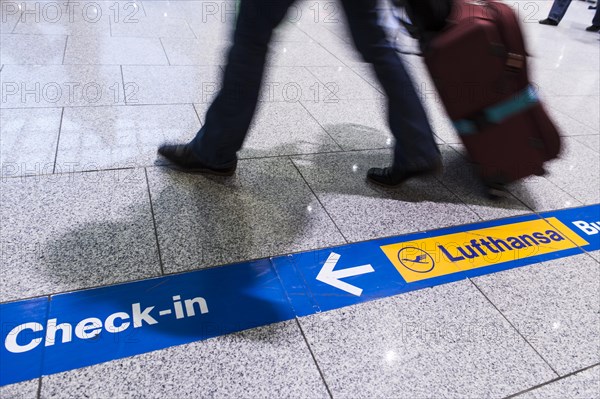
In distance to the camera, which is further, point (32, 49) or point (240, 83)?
point (32, 49)

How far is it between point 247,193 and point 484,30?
106 cm

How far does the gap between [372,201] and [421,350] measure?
73 cm

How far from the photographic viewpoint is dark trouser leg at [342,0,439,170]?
151 cm

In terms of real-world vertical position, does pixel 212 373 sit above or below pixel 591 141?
below

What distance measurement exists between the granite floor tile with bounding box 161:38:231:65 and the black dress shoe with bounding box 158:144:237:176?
133 cm

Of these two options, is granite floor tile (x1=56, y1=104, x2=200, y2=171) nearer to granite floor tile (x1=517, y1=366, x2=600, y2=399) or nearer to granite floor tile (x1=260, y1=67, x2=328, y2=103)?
granite floor tile (x1=260, y1=67, x2=328, y2=103)

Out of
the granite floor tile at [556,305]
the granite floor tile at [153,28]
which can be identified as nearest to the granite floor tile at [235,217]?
the granite floor tile at [556,305]

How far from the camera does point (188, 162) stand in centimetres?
177

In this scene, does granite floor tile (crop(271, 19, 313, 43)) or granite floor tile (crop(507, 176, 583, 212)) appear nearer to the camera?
granite floor tile (crop(507, 176, 583, 212))

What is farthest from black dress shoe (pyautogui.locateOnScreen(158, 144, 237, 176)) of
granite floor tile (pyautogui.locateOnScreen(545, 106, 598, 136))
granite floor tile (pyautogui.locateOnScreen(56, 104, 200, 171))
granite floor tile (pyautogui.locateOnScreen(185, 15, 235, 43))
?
granite floor tile (pyautogui.locateOnScreen(545, 106, 598, 136))

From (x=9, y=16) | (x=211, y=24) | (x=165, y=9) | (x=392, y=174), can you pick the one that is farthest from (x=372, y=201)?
(x=165, y=9)

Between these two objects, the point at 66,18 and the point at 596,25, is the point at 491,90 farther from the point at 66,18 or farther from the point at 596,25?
the point at 596,25

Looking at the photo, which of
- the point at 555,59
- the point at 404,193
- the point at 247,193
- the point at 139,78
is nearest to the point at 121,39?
the point at 139,78

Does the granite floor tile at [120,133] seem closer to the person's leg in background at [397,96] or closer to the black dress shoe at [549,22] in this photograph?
the person's leg in background at [397,96]
